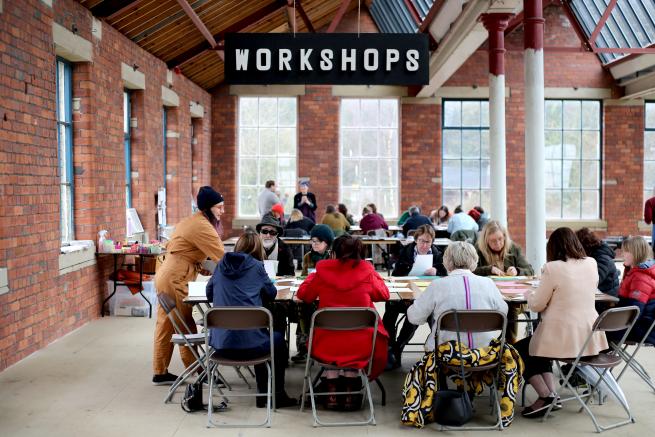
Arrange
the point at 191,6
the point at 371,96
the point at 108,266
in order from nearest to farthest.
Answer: the point at 108,266 → the point at 191,6 → the point at 371,96

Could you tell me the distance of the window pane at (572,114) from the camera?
17.1m

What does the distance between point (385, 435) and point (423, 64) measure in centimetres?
386

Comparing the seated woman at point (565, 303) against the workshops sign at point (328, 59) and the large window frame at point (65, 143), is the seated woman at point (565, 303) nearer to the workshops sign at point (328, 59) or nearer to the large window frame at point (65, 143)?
the workshops sign at point (328, 59)

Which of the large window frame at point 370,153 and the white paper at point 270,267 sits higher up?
the large window frame at point 370,153

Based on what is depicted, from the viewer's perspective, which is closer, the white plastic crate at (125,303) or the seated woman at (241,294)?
the seated woman at (241,294)

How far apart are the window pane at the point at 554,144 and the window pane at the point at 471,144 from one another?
5.07 ft

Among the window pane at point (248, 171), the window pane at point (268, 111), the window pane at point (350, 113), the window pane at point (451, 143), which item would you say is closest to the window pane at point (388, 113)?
the window pane at point (350, 113)

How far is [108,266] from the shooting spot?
8.84 metres

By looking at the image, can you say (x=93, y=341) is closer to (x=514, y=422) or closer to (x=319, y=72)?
(x=319, y=72)

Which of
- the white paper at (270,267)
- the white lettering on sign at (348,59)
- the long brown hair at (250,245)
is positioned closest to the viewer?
the long brown hair at (250,245)

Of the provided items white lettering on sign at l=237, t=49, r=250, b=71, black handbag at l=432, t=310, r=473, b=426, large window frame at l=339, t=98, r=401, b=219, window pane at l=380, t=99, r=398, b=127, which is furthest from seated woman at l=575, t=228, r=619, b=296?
window pane at l=380, t=99, r=398, b=127

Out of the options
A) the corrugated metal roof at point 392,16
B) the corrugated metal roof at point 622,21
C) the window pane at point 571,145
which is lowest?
the window pane at point 571,145

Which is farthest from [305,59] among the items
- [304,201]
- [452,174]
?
[452,174]

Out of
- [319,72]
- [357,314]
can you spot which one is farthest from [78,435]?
[319,72]
